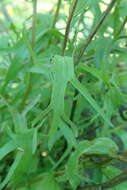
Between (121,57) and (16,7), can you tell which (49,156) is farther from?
(16,7)

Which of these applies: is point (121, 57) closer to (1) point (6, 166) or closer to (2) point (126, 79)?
(2) point (126, 79)

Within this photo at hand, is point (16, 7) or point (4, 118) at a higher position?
point (16, 7)

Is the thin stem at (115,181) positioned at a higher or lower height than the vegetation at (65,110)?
lower

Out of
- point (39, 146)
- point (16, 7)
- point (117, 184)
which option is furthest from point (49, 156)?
point (16, 7)

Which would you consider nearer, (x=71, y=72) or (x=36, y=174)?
(x=71, y=72)

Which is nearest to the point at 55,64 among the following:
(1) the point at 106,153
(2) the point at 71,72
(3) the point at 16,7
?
(2) the point at 71,72

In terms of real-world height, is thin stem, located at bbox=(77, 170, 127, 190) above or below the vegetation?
below

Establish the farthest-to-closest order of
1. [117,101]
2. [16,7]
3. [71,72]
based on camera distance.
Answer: [16,7]
[117,101]
[71,72]

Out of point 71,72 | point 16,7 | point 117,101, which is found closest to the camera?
point 71,72

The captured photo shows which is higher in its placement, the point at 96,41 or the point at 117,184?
the point at 96,41
